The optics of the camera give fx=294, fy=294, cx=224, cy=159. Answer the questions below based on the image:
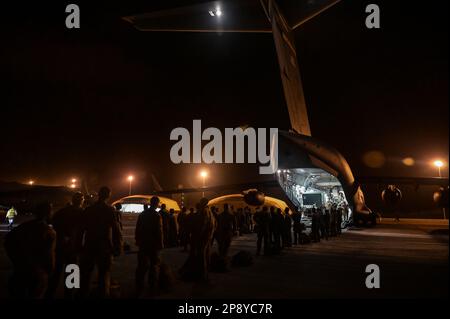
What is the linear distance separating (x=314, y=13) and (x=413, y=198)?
1259 inches

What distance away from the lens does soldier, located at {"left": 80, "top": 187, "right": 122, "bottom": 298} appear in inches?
173

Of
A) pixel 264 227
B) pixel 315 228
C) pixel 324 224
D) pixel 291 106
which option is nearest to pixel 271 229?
pixel 264 227

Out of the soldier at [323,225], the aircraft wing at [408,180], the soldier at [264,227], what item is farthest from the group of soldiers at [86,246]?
the aircraft wing at [408,180]

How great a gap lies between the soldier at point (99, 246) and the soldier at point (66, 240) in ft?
0.67

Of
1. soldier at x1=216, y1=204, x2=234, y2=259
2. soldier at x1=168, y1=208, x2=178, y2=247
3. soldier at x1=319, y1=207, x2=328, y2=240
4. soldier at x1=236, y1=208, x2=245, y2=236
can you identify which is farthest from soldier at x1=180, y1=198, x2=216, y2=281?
soldier at x1=236, y1=208, x2=245, y2=236

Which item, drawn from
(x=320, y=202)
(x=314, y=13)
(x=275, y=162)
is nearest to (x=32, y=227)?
(x=275, y=162)

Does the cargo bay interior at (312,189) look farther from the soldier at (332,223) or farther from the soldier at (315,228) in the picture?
the soldier at (315,228)

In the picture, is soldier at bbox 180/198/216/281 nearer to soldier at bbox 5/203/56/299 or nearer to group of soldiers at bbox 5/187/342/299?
group of soldiers at bbox 5/187/342/299

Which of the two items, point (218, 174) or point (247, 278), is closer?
point (247, 278)

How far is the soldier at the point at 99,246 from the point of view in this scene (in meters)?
→ 4.40

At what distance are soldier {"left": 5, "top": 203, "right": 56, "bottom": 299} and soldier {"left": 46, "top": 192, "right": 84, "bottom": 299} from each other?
585 mm

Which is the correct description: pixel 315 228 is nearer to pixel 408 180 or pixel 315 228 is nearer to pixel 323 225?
pixel 323 225

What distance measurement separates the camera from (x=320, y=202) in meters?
21.5
